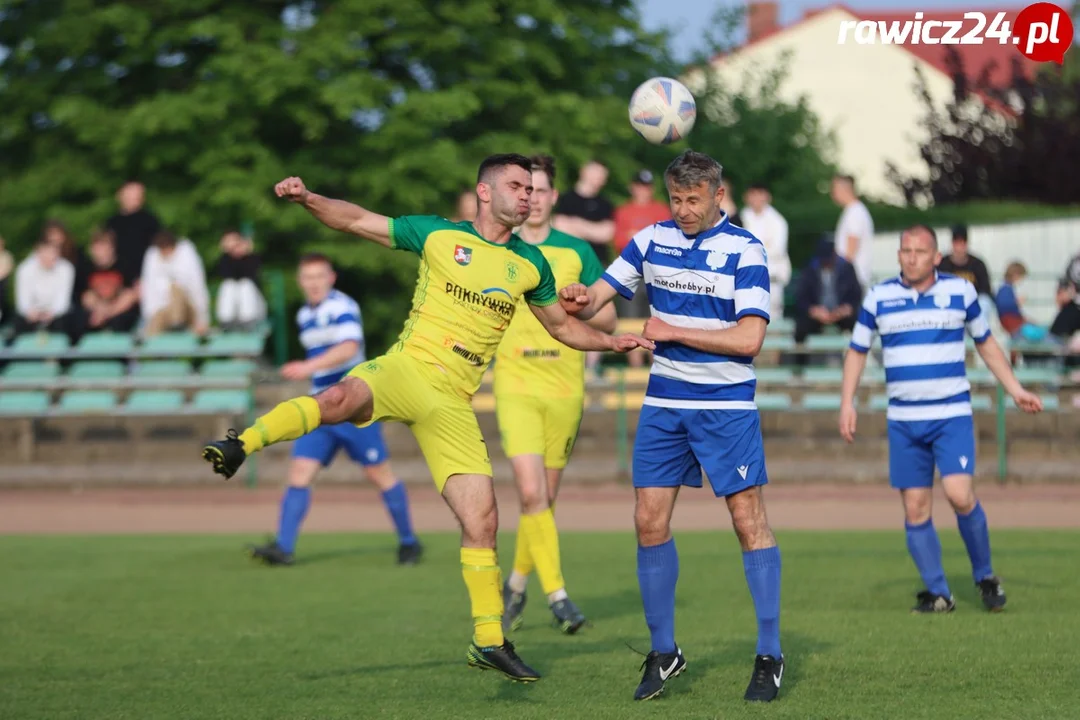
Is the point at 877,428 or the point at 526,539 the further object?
the point at 877,428

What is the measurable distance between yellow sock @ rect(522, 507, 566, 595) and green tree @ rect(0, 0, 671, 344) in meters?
15.0

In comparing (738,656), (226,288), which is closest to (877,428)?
(226,288)

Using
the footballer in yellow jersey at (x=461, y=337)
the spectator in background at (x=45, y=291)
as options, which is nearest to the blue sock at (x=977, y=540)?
the footballer in yellow jersey at (x=461, y=337)

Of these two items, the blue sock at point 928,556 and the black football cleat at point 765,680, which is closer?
the black football cleat at point 765,680

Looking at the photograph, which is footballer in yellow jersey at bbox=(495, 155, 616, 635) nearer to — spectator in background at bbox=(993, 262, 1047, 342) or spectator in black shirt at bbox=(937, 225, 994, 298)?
spectator in black shirt at bbox=(937, 225, 994, 298)

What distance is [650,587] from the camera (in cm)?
711

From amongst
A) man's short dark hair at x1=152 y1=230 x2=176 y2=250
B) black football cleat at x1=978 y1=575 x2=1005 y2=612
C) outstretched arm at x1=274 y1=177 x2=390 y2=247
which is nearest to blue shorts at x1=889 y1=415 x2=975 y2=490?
black football cleat at x1=978 y1=575 x2=1005 y2=612

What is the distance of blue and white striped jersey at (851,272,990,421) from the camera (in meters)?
9.24

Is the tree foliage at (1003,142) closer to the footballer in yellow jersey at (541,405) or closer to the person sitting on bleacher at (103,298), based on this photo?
the person sitting on bleacher at (103,298)

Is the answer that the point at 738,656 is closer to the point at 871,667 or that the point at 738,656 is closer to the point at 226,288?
the point at 871,667

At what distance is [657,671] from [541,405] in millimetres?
2588

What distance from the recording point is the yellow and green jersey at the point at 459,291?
7242 millimetres

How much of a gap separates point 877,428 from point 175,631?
36.7 feet

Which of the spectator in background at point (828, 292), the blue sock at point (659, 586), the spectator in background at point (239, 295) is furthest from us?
the spectator in background at point (239, 295)
